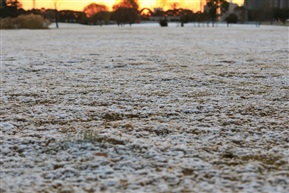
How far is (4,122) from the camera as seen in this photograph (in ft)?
11.1

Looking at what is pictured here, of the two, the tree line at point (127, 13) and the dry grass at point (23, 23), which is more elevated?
the tree line at point (127, 13)

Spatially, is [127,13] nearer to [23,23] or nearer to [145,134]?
[23,23]

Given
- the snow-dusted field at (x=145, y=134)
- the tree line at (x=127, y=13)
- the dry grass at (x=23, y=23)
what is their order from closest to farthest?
1. the snow-dusted field at (x=145, y=134)
2. the dry grass at (x=23, y=23)
3. the tree line at (x=127, y=13)

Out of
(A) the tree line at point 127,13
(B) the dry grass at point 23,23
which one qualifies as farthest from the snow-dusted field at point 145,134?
(A) the tree line at point 127,13

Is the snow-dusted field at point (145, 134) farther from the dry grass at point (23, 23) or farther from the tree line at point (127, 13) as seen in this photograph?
the tree line at point (127, 13)

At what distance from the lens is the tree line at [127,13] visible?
63.8 meters

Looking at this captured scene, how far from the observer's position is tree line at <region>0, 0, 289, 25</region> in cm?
6378

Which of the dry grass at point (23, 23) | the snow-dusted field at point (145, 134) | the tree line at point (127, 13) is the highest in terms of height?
the tree line at point (127, 13)

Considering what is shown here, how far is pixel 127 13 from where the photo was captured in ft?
222

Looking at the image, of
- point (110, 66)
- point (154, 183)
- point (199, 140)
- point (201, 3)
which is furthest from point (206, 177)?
point (201, 3)

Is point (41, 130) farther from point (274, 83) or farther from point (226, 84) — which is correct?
point (274, 83)

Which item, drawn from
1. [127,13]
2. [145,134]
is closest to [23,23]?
[127,13]

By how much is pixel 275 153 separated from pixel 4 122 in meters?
2.47

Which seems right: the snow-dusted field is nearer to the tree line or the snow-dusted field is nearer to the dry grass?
the dry grass
